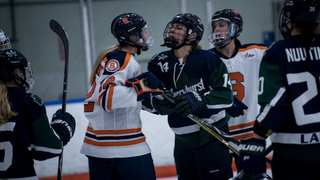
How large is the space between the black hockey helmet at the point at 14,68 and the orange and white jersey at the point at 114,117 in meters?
0.33

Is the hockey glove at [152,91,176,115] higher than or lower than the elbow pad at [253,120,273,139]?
higher

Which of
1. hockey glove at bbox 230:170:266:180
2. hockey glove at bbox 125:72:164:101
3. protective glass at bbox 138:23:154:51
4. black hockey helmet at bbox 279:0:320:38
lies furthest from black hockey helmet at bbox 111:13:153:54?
hockey glove at bbox 230:170:266:180

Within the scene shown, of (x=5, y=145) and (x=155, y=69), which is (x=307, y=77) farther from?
(x=5, y=145)

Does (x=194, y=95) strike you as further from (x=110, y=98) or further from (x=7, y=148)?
(x=7, y=148)

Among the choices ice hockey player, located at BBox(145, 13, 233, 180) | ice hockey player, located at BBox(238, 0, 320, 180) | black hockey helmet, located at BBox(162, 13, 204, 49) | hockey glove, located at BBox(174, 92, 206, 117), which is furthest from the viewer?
black hockey helmet, located at BBox(162, 13, 204, 49)

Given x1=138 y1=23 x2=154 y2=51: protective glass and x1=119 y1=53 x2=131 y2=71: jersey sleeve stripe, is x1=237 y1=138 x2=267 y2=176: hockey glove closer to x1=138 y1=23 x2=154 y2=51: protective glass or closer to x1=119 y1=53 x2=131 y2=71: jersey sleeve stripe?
x1=119 y1=53 x2=131 y2=71: jersey sleeve stripe

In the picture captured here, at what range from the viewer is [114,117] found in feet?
5.46

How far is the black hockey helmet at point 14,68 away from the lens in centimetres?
146

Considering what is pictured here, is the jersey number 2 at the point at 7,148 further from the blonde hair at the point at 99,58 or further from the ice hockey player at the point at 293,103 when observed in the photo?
the ice hockey player at the point at 293,103

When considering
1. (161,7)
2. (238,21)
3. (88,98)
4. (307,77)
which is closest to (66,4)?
(161,7)

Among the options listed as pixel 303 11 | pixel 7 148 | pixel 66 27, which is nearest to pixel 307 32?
pixel 303 11

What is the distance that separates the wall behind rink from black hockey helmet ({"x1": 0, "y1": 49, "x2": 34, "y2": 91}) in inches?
149

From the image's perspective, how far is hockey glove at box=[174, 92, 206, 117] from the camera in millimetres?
1696

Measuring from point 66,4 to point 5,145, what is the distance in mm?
4348
